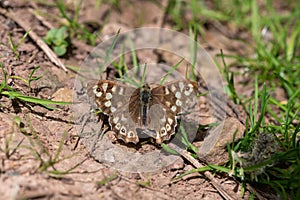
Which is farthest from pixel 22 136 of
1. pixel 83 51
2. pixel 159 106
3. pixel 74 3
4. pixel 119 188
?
→ pixel 74 3

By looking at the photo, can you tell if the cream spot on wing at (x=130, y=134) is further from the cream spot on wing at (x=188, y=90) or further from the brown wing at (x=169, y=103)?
the cream spot on wing at (x=188, y=90)

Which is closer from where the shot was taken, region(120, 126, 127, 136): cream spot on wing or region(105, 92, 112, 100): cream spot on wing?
region(120, 126, 127, 136): cream spot on wing

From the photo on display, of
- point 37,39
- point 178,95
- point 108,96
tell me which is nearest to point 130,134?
point 108,96

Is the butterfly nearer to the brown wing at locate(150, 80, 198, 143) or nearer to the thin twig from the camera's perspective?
the brown wing at locate(150, 80, 198, 143)

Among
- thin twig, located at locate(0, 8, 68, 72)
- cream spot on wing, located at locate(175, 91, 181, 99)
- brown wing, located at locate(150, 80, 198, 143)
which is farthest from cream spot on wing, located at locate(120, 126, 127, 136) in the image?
thin twig, located at locate(0, 8, 68, 72)

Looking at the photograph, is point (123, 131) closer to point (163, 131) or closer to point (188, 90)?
point (163, 131)

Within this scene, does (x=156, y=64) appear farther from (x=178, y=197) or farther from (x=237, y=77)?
(x=178, y=197)

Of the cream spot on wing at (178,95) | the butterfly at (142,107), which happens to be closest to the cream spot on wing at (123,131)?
the butterfly at (142,107)

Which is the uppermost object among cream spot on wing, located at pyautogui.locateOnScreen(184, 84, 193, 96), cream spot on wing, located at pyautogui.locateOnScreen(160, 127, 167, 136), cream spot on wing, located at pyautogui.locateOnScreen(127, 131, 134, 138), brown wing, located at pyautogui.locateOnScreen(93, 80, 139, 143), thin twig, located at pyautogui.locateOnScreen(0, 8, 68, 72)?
thin twig, located at pyautogui.locateOnScreen(0, 8, 68, 72)
